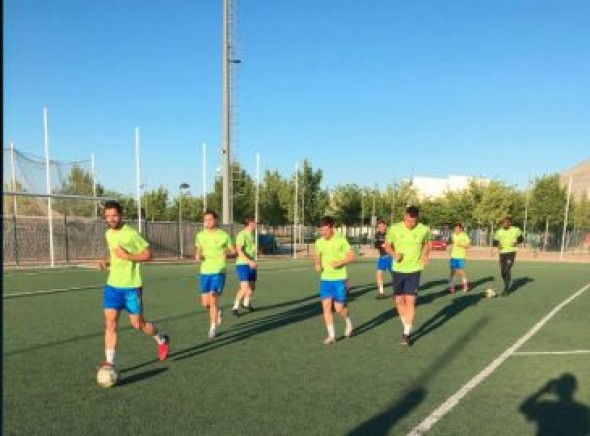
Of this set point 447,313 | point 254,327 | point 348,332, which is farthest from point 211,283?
point 447,313

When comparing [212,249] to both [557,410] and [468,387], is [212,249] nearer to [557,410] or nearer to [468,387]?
[468,387]

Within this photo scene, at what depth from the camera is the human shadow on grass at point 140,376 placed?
21.8ft

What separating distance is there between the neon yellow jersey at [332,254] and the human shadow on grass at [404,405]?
1.94 metres

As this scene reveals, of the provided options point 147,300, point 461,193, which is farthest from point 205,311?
point 461,193

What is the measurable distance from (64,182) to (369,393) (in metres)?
23.2

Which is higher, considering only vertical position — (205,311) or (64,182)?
(64,182)

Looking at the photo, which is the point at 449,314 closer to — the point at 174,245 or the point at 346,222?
the point at 174,245

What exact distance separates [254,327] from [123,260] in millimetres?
4099

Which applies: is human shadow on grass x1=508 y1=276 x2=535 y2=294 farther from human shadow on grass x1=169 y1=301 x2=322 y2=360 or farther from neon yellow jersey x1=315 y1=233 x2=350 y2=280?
neon yellow jersey x1=315 y1=233 x2=350 y2=280

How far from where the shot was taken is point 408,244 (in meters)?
9.17

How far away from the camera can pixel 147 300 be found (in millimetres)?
14039

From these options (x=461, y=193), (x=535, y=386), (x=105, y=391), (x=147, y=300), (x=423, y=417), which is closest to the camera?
(x=423, y=417)

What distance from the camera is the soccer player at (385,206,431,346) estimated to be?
908cm

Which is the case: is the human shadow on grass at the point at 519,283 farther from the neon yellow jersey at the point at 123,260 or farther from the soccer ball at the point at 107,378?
the soccer ball at the point at 107,378
